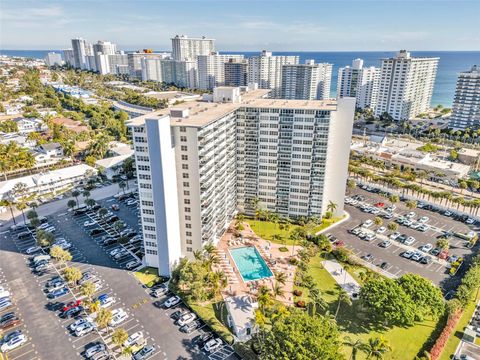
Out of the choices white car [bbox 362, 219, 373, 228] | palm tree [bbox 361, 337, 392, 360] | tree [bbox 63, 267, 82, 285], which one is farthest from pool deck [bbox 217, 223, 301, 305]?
tree [bbox 63, 267, 82, 285]

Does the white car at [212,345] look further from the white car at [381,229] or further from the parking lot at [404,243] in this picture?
the white car at [381,229]

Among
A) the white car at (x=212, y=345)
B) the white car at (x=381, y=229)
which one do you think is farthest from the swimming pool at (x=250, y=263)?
the white car at (x=381, y=229)

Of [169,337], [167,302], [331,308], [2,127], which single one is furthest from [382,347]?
[2,127]

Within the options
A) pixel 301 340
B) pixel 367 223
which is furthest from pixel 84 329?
pixel 367 223

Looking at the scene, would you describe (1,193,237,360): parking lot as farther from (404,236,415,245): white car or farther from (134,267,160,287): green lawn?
(404,236,415,245): white car

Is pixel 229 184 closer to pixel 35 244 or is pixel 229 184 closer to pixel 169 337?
pixel 169 337

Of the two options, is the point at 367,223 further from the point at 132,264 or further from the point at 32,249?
the point at 32,249
